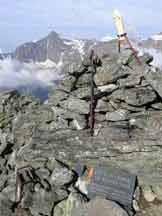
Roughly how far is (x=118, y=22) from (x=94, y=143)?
24.5ft

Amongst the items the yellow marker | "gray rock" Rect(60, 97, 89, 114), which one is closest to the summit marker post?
the yellow marker

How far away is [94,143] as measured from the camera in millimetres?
15477

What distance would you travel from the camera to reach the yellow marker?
1587 centimetres

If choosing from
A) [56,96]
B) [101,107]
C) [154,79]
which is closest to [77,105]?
[101,107]

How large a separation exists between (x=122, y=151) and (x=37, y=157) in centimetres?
516

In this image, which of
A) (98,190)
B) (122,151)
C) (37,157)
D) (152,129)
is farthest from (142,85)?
(37,157)

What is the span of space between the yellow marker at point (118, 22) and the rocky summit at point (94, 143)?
138 centimetres

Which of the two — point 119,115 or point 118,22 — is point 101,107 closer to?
point 119,115

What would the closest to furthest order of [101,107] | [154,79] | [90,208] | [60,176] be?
[90,208] < [60,176] < [154,79] < [101,107]

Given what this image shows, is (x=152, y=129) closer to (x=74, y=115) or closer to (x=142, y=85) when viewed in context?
(x=142, y=85)

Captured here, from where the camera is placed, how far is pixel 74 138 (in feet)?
52.0

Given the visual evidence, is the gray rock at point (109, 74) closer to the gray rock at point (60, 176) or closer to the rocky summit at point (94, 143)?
the rocky summit at point (94, 143)

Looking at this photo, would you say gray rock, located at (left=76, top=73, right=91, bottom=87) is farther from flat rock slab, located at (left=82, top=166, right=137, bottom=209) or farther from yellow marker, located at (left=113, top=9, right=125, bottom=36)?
flat rock slab, located at (left=82, top=166, right=137, bottom=209)

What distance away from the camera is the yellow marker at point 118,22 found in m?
15.9
